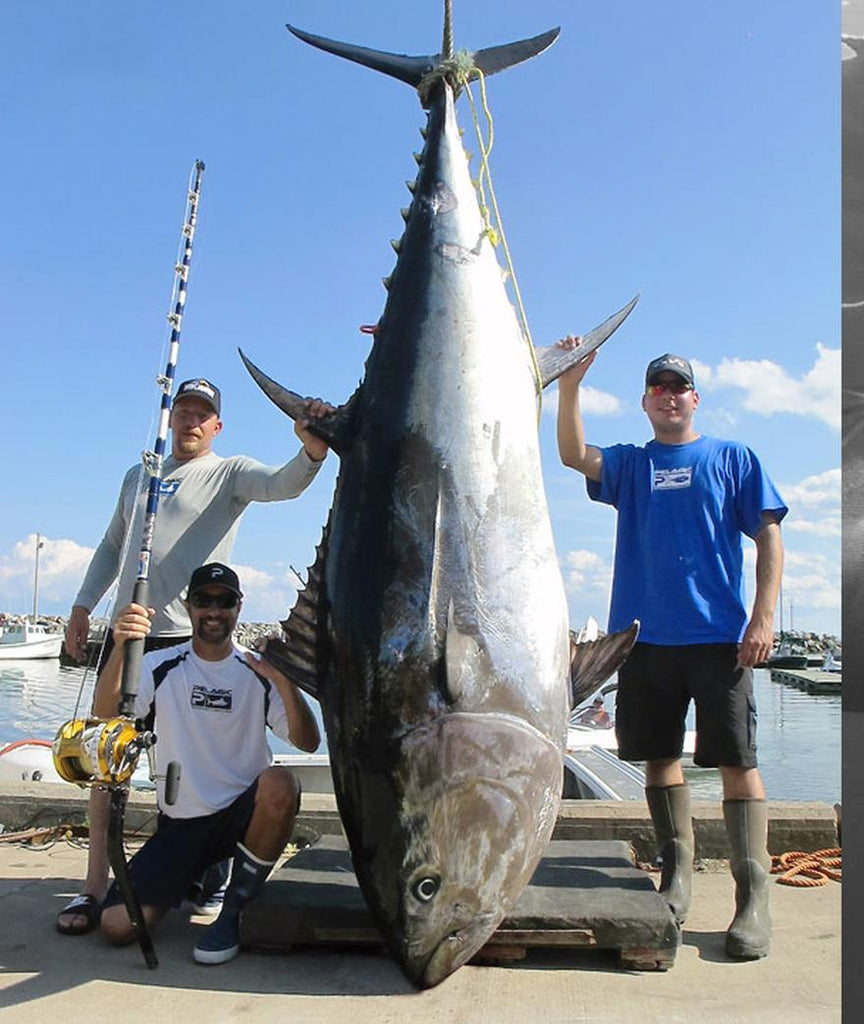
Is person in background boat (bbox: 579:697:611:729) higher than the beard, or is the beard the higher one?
the beard

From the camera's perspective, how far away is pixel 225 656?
3133mm

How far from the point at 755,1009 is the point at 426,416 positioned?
168cm

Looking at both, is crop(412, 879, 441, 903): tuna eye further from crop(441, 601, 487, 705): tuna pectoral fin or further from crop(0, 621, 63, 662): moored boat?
crop(0, 621, 63, 662): moored boat

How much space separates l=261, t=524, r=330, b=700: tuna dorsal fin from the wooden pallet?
674mm

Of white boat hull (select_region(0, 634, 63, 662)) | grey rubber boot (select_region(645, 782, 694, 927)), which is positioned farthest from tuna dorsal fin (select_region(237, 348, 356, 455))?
white boat hull (select_region(0, 634, 63, 662))

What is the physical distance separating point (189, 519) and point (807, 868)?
2.68 metres

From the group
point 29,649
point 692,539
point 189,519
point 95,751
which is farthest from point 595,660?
point 29,649

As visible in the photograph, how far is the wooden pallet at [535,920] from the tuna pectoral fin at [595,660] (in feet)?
2.33

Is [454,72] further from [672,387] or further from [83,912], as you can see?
[83,912]

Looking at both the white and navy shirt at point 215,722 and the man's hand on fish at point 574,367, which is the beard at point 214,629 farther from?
the man's hand on fish at point 574,367

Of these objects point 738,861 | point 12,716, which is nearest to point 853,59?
point 738,861

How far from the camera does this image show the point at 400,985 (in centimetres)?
247

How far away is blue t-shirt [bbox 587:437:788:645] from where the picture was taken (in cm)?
304

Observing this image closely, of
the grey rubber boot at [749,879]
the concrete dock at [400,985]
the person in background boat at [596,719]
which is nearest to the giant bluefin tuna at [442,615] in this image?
the concrete dock at [400,985]
